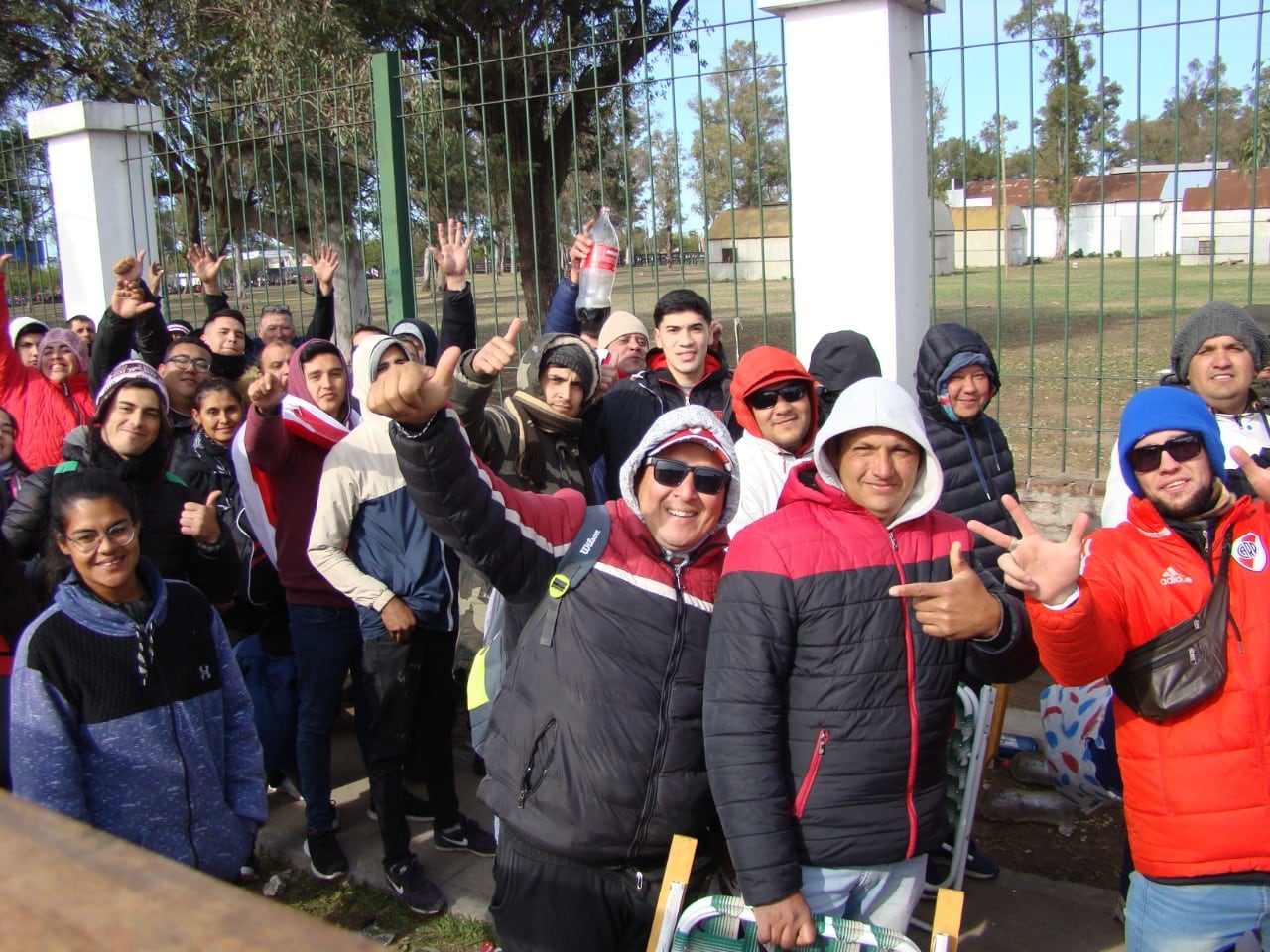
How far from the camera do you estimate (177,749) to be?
2711 millimetres

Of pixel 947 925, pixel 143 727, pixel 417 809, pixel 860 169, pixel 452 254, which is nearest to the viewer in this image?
pixel 947 925

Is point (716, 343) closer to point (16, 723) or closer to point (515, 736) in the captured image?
point (515, 736)

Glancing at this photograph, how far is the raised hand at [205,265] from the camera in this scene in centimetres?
593

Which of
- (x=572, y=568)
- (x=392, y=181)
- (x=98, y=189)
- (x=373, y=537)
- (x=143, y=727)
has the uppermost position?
(x=98, y=189)

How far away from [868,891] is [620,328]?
114 inches

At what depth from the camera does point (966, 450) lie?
11.4 feet

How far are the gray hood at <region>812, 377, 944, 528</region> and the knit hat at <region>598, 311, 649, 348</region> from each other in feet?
7.66

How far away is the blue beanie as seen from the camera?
2.24m

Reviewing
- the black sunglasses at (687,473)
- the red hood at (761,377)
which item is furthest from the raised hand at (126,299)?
the black sunglasses at (687,473)

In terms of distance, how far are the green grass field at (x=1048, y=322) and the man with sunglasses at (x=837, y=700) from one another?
2.56 metres

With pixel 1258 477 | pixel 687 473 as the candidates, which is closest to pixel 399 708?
pixel 687 473

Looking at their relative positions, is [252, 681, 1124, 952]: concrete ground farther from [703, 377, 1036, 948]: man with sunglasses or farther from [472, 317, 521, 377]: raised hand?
[472, 317, 521, 377]: raised hand

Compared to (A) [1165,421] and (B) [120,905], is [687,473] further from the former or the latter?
(B) [120,905]

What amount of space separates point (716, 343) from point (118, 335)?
9.49 ft
